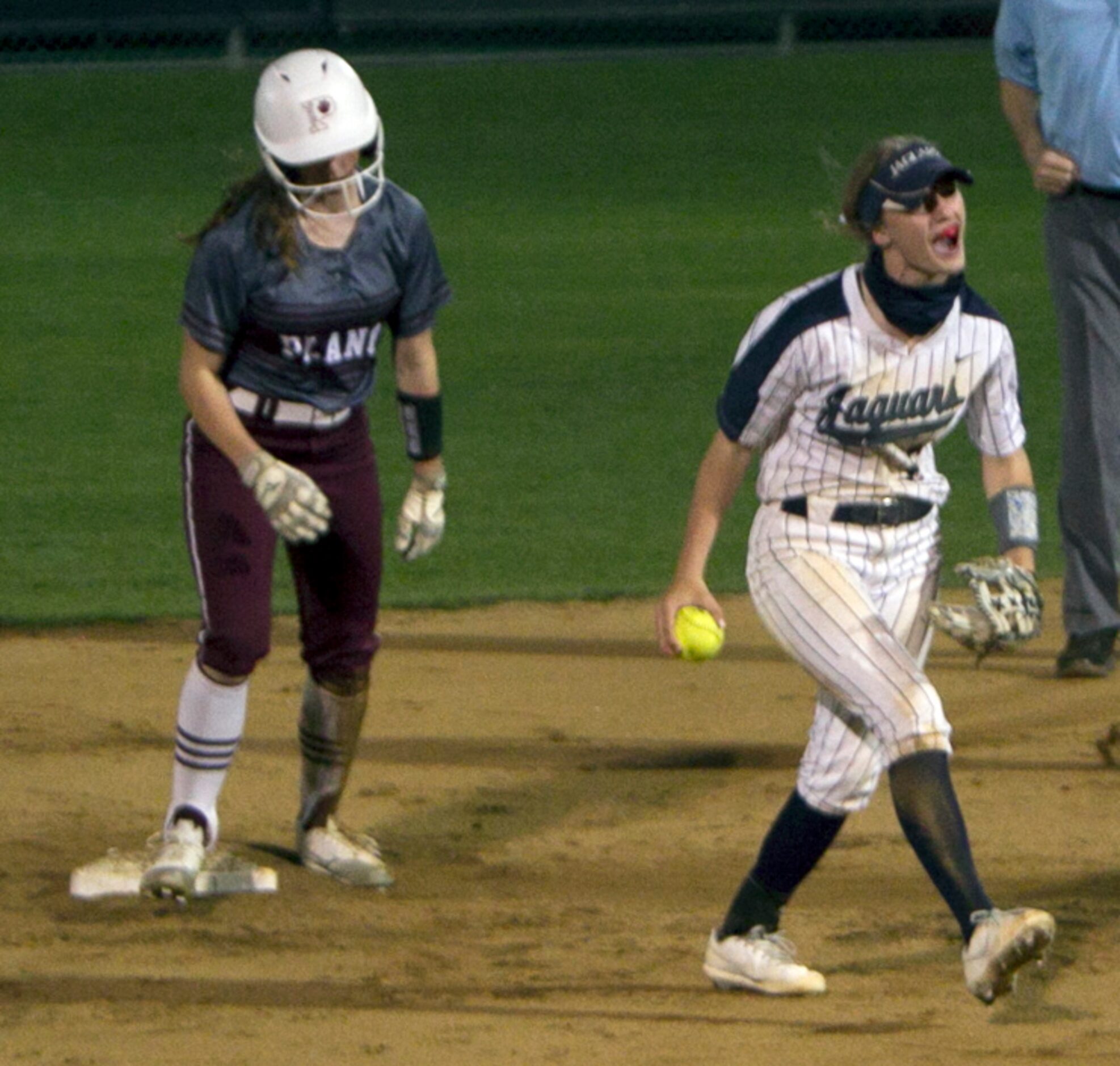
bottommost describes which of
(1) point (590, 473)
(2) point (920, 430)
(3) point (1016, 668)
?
(1) point (590, 473)

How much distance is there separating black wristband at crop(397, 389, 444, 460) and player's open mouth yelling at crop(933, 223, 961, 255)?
1.37 m

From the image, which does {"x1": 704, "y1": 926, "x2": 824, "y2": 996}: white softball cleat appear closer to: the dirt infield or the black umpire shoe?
the dirt infield

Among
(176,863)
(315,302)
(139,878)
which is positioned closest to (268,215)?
(315,302)

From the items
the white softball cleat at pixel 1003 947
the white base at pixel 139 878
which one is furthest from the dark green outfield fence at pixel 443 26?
the white softball cleat at pixel 1003 947

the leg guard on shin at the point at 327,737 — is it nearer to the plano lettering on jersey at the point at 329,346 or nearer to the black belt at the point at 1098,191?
the plano lettering on jersey at the point at 329,346

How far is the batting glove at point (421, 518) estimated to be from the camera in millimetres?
5062

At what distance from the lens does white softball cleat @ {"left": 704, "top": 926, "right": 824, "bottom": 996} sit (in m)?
4.25

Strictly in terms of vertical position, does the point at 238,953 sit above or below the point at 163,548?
above

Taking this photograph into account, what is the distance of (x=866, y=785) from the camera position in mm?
4254

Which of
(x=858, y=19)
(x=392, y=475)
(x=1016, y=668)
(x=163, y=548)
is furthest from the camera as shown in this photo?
(x=858, y=19)

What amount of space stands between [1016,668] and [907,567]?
8.95ft

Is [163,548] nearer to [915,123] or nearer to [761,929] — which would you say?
[761,929]

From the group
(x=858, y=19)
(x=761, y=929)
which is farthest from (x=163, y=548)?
(x=858, y=19)

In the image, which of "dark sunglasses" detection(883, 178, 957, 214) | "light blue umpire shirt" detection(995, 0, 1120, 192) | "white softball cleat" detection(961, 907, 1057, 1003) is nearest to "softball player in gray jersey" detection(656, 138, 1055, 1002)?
"dark sunglasses" detection(883, 178, 957, 214)
